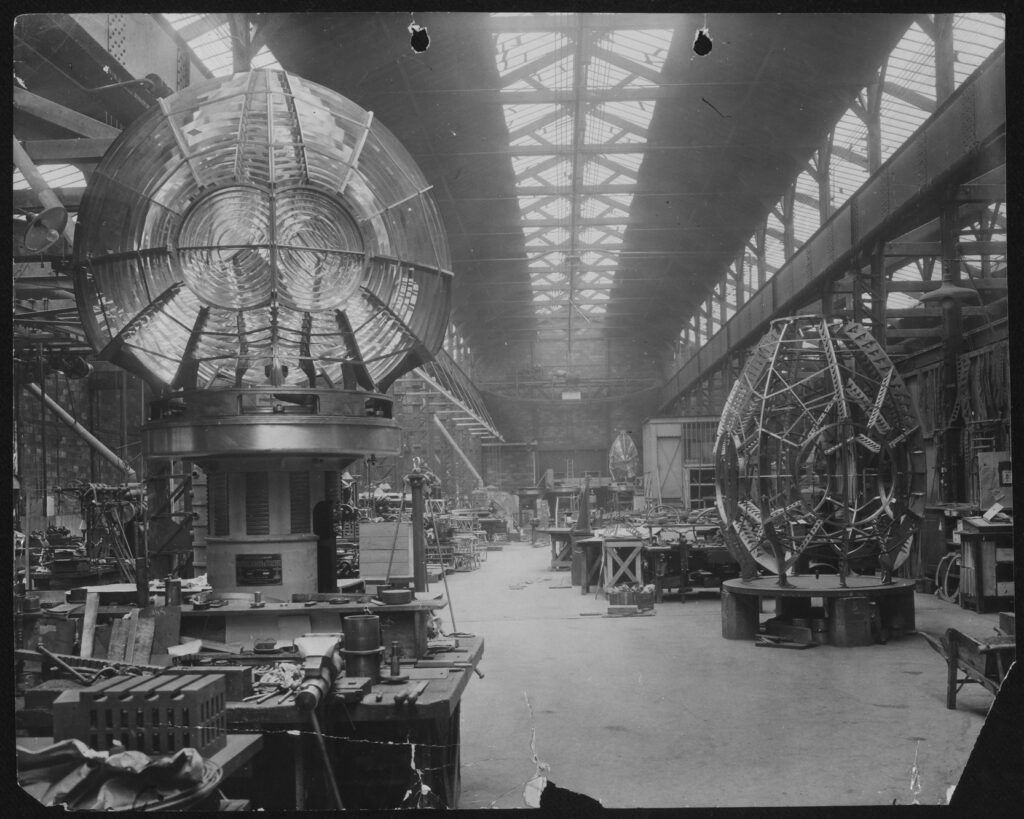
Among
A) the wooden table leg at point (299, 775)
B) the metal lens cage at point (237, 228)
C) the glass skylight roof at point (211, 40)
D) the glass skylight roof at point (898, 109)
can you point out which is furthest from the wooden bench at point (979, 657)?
the glass skylight roof at point (211, 40)

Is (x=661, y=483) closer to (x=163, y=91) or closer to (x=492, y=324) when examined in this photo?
(x=492, y=324)

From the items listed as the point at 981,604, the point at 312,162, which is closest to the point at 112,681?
the point at 312,162

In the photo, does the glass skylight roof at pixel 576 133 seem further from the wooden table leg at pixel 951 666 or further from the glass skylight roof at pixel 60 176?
the wooden table leg at pixel 951 666

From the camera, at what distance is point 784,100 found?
23.1 feet

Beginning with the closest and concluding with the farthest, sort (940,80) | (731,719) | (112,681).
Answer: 1. (112,681)
2. (731,719)
3. (940,80)

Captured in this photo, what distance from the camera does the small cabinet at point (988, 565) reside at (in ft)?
33.0

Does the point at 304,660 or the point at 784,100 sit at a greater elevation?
the point at 784,100

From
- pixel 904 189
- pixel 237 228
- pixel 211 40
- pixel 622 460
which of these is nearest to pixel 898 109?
pixel 904 189

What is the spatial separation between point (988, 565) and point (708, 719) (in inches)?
212

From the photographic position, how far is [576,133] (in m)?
7.43

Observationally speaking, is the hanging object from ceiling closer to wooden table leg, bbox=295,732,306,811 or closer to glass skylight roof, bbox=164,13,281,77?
glass skylight roof, bbox=164,13,281,77

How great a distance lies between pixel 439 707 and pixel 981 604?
336 inches

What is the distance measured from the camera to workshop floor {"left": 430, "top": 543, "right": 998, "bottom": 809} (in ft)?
16.7

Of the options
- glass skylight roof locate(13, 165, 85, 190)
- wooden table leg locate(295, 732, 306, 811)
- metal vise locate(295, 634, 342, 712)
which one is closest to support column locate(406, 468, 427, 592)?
metal vise locate(295, 634, 342, 712)
